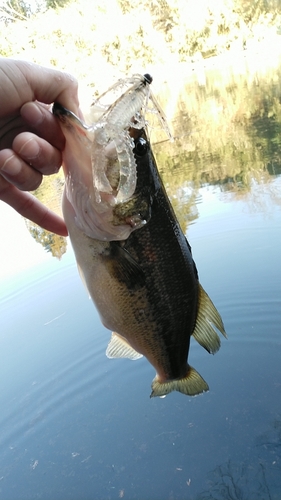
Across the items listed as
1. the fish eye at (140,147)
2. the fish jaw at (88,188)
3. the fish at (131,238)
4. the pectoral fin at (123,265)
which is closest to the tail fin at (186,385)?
the fish at (131,238)

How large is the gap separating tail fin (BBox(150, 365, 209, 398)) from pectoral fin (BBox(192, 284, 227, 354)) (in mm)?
212

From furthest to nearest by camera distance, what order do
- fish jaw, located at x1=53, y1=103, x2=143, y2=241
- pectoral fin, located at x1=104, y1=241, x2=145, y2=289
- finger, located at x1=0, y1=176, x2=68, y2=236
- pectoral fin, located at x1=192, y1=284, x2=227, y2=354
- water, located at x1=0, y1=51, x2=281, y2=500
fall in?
water, located at x1=0, y1=51, x2=281, y2=500 → finger, located at x1=0, y1=176, x2=68, y2=236 → pectoral fin, located at x1=192, y1=284, x2=227, y2=354 → pectoral fin, located at x1=104, y1=241, x2=145, y2=289 → fish jaw, located at x1=53, y1=103, x2=143, y2=241

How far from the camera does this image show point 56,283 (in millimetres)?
6043

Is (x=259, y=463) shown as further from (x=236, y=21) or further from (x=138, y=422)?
(x=236, y=21)

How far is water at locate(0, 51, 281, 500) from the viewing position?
3174mm

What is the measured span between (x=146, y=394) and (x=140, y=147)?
2747 mm

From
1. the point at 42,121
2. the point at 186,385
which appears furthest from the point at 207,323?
the point at 42,121

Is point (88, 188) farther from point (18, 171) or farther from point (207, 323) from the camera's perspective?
point (207, 323)

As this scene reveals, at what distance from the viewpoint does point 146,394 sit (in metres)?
3.93

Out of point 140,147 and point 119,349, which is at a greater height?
point 140,147

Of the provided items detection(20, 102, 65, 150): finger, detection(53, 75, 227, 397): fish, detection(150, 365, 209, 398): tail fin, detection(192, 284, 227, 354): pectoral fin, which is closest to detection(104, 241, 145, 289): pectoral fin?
detection(53, 75, 227, 397): fish

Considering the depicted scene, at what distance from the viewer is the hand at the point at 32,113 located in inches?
65.7

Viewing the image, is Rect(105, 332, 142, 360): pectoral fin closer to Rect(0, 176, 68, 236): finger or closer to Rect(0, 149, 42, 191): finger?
Rect(0, 176, 68, 236): finger

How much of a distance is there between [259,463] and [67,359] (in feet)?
7.06
